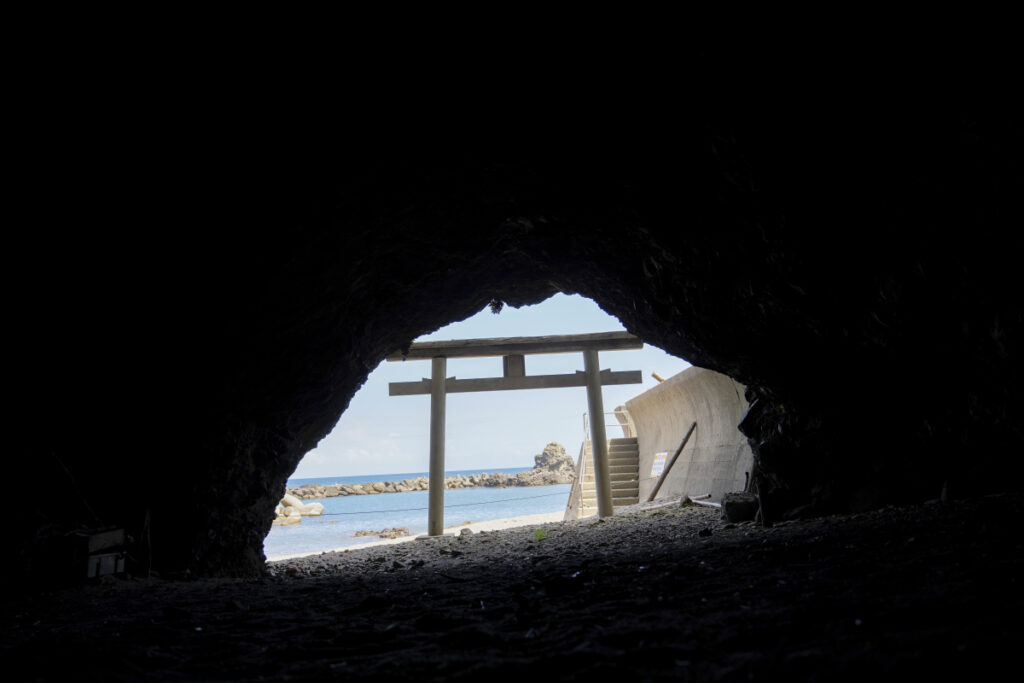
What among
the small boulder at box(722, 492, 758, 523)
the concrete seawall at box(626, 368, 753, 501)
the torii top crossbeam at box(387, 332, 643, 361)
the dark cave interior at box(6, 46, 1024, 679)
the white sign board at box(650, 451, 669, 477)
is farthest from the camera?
the white sign board at box(650, 451, 669, 477)

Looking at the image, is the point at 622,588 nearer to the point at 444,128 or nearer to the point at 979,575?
the point at 979,575

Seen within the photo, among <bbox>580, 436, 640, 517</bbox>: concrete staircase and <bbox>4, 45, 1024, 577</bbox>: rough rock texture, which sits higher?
<bbox>4, 45, 1024, 577</bbox>: rough rock texture

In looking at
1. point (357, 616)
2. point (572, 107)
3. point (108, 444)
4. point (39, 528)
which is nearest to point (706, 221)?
point (572, 107)

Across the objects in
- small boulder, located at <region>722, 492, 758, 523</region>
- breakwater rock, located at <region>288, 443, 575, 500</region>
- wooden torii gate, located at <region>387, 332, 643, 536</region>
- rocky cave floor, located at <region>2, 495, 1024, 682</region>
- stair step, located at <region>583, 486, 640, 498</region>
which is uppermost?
wooden torii gate, located at <region>387, 332, 643, 536</region>

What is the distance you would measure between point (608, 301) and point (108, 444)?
6.68 metres

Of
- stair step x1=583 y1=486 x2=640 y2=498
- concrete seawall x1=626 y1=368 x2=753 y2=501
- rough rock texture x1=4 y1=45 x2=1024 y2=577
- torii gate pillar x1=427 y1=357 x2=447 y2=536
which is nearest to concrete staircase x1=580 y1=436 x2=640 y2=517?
stair step x1=583 y1=486 x2=640 y2=498

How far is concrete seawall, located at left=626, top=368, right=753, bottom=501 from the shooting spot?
1087cm

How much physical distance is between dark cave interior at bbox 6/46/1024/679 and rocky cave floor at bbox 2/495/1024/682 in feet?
4.21

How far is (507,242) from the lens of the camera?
250 inches

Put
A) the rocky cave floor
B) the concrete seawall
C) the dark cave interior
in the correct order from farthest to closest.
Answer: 1. the concrete seawall
2. the dark cave interior
3. the rocky cave floor

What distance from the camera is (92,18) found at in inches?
114

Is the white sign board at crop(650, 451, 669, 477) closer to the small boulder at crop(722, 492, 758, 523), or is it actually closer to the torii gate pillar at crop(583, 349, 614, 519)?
the torii gate pillar at crop(583, 349, 614, 519)

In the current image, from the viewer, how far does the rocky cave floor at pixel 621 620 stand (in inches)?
57.7

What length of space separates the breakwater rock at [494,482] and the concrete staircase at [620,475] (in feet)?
148
